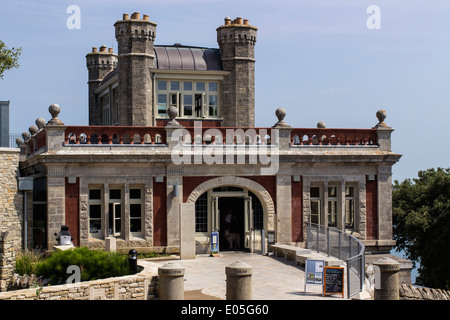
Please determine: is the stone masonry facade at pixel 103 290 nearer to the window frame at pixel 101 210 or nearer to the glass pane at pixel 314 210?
the window frame at pixel 101 210

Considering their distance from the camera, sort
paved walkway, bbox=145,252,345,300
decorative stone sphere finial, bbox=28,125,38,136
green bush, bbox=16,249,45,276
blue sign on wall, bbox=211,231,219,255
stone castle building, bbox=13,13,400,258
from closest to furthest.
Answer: paved walkway, bbox=145,252,345,300 → green bush, bbox=16,249,45,276 → stone castle building, bbox=13,13,400,258 → blue sign on wall, bbox=211,231,219,255 → decorative stone sphere finial, bbox=28,125,38,136

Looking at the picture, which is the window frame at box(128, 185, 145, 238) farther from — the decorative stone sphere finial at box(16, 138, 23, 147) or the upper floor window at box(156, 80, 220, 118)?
the decorative stone sphere finial at box(16, 138, 23, 147)

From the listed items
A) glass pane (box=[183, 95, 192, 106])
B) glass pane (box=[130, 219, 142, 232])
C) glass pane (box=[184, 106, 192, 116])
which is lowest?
glass pane (box=[130, 219, 142, 232])

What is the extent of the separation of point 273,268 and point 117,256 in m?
5.36

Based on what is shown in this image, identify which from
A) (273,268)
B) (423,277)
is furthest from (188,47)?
(423,277)

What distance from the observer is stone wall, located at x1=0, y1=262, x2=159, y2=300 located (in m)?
15.6

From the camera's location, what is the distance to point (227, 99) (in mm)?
31469

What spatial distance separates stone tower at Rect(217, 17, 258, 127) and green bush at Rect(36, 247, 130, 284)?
1275cm

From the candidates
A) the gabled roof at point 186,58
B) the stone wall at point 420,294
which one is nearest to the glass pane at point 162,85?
the gabled roof at point 186,58

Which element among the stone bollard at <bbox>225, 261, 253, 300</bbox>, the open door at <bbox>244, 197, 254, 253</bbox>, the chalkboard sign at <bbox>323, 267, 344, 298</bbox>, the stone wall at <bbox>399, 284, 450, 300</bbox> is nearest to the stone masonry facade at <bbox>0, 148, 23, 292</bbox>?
the open door at <bbox>244, 197, 254, 253</bbox>

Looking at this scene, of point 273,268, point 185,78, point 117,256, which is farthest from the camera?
point 185,78

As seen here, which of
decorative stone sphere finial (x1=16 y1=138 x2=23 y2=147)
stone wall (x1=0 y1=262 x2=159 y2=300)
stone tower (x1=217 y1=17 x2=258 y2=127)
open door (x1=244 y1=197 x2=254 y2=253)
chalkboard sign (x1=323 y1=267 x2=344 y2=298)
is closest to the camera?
stone wall (x1=0 y1=262 x2=159 y2=300)

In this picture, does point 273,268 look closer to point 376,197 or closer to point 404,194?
point 376,197

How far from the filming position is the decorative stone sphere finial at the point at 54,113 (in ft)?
82.4
